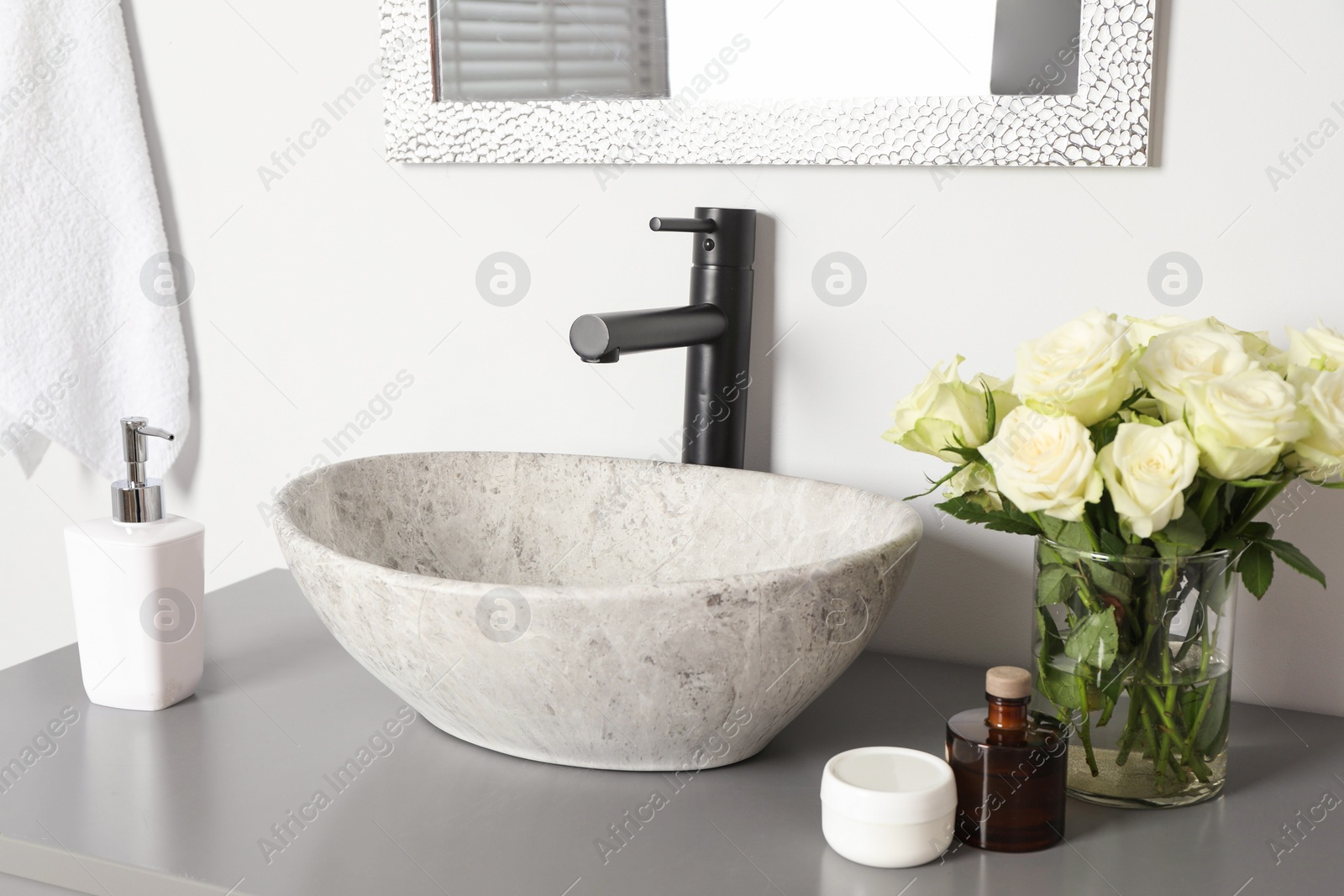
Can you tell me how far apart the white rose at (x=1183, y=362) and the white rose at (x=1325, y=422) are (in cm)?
3

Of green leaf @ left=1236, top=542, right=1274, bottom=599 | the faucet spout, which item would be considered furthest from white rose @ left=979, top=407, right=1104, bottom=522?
the faucet spout

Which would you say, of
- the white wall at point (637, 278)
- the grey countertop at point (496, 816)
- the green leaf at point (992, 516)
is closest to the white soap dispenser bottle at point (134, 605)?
the grey countertop at point (496, 816)

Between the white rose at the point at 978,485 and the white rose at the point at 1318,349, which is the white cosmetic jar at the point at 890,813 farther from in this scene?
the white rose at the point at 1318,349

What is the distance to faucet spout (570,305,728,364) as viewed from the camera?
68 cm

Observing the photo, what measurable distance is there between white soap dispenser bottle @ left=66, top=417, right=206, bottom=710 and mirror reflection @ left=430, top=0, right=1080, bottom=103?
1.35ft

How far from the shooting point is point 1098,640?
1.99 feet

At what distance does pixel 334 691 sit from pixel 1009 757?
1.50ft

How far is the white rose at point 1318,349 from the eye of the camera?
594 mm

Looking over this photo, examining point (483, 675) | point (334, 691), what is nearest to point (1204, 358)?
point (483, 675)

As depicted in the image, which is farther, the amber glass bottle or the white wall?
the white wall

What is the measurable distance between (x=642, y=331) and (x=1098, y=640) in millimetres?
327

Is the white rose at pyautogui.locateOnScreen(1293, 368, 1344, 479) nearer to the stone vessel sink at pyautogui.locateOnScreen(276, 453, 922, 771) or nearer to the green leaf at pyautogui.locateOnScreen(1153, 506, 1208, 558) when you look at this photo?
the green leaf at pyautogui.locateOnScreen(1153, 506, 1208, 558)

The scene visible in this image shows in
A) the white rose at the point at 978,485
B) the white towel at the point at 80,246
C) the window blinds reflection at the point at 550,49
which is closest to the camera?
the white rose at the point at 978,485

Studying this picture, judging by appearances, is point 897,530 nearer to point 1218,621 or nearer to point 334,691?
point 1218,621
